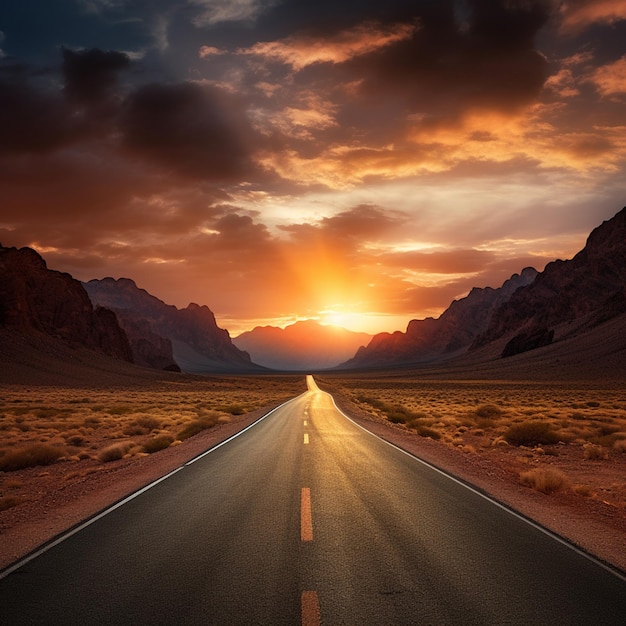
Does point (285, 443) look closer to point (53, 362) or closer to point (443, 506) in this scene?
point (443, 506)

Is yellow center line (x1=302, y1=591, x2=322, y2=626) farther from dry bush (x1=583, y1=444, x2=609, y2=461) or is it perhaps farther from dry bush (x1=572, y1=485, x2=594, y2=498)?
dry bush (x1=583, y1=444, x2=609, y2=461)

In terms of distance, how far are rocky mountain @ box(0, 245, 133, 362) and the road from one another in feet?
369

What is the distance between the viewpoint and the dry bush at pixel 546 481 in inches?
407

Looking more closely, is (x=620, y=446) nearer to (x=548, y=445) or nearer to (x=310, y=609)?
(x=548, y=445)

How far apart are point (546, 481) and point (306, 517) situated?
20.6 feet

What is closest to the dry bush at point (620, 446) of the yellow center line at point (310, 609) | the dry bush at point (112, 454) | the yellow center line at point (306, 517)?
the yellow center line at point (306, 517)

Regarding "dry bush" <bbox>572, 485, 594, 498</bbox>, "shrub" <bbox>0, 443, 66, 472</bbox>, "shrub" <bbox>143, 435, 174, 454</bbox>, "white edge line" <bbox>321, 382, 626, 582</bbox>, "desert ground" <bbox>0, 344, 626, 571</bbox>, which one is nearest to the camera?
"white edge line" <bbox>321, 382, 626, 582</bbox>

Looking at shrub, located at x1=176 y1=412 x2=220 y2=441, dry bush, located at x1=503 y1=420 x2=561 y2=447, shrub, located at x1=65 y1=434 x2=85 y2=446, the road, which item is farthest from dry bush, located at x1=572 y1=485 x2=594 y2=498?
shrub, located at x1=65 y1=434 x2=85 y2=446

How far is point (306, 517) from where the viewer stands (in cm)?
757

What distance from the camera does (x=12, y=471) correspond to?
1436cm

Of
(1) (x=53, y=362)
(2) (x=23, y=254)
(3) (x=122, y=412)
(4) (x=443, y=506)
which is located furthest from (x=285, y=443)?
(2) (x=23, y=254)

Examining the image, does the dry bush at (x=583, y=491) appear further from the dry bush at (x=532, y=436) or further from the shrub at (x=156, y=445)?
the shrub at (x=156, y=445)

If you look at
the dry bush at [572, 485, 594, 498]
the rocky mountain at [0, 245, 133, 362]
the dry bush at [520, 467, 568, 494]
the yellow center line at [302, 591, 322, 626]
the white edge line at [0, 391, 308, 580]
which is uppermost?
the rocky mountain at [0, 245, 133, 362]

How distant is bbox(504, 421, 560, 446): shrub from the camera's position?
752 inches
